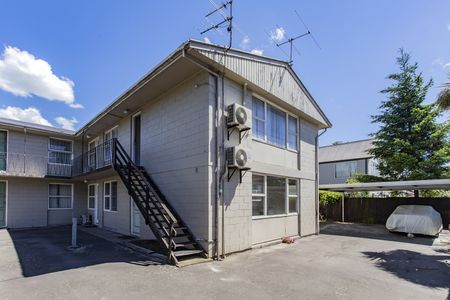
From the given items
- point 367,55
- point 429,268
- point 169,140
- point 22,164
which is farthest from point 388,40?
point 22,164

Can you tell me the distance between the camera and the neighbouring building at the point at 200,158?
23.8 ft

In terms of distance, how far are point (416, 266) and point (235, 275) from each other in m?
4.63

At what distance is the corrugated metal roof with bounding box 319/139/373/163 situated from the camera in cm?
2745

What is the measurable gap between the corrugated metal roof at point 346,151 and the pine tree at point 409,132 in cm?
922

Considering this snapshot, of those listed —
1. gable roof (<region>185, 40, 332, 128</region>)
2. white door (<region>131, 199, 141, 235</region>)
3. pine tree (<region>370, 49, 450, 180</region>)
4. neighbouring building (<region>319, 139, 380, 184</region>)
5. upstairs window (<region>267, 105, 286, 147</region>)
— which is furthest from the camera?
neighbouring building (<region>319, 139, 380, 184</region>)

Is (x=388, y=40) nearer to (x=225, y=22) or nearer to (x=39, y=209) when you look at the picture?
(x=225, y=22)

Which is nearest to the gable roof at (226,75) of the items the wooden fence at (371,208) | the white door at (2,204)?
the white door at (2,204)

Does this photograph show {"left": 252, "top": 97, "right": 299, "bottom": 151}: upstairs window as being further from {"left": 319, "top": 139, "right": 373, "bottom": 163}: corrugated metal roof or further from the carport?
{"left": 319, "top": 139, "right": 373, "bottom": 163}: corrugated metal roof

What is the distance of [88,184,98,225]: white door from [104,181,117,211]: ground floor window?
5.81 ft

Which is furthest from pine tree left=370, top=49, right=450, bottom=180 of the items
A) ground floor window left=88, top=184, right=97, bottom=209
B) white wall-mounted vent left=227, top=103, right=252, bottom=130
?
ground floor window left=88, top=184, right=97, bottom=209

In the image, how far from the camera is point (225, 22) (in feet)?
24.3

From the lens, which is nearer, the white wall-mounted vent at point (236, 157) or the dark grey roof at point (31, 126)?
the white wall-mounted vent at point (236, 157)

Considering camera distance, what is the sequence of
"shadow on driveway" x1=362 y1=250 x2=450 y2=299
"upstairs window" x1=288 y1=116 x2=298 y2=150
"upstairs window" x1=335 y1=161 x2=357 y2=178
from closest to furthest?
"shadow on driveway" x1=362 y1=250 x2=450 y2=299, "upstairs window" x1=288 y1=116 x2=298 y2=150, "upstairs window" x1=335 y1=161 x2=357 y2=178

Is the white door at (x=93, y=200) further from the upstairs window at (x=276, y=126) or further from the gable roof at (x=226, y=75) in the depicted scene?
the upstairs window at (x=276, y=126)
